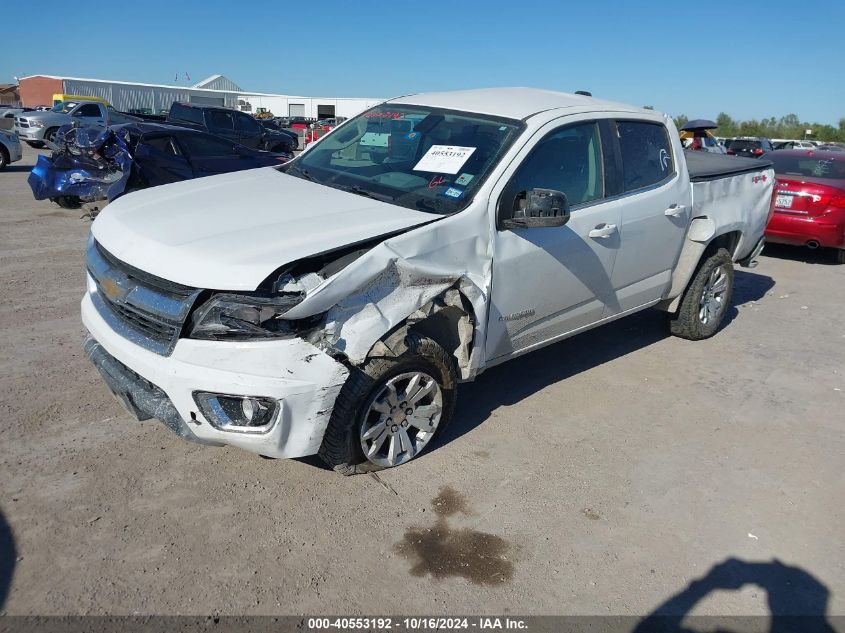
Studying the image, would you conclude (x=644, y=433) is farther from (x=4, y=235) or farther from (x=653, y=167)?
(x=4, y=235)

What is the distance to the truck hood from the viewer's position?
→ 3.00 m

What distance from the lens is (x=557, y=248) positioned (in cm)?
411

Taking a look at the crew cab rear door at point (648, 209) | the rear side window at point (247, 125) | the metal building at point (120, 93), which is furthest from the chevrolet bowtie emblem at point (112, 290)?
the metal building at point (120, 93)

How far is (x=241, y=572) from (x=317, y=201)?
1953mm

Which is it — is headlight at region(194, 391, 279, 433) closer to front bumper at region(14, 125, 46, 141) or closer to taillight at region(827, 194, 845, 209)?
taillight at region(827, 194, 845, 209)

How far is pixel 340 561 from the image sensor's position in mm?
3004

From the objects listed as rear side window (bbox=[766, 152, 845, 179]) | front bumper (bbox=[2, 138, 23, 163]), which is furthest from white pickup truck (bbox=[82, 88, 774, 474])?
front bumper (bbox=[2, 138, 23, 163])

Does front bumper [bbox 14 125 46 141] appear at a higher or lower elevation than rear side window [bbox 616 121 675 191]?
lower

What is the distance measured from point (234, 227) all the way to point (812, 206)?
28.3 ft

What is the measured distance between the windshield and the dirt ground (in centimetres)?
148

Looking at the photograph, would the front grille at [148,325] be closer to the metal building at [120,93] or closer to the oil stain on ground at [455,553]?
the oil stain on ground at [455,553]

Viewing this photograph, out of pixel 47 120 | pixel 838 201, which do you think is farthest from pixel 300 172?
pixel 47 120

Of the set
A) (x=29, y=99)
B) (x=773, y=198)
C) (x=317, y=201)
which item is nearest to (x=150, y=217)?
(x=317, y=201)

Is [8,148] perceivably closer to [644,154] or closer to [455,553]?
[644,154]
